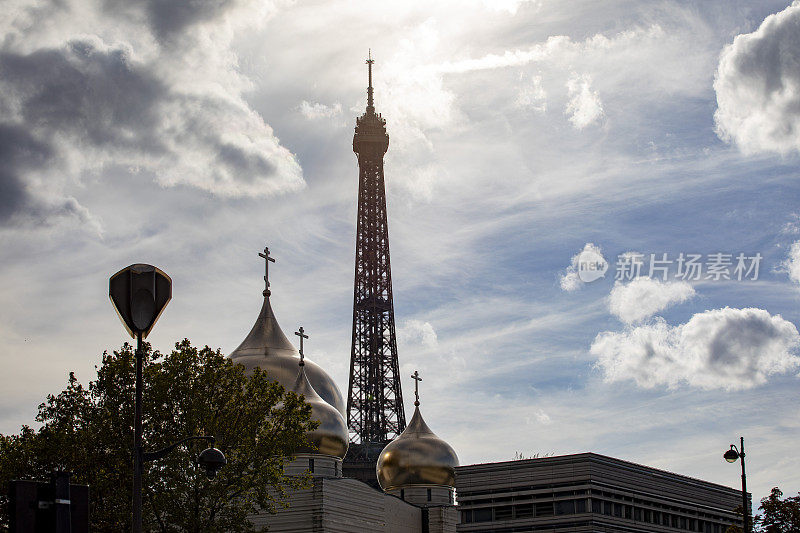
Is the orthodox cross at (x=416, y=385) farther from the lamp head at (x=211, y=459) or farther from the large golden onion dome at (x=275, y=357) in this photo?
the lamp head at (x=211, y=459)

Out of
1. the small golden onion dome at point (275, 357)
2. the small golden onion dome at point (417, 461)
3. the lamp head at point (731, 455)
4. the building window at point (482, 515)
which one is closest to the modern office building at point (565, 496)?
the building window at point (482, 515)

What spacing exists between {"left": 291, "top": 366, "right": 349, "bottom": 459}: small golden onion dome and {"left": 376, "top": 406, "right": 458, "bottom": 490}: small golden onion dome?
608 cm

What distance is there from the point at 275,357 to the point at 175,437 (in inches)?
879

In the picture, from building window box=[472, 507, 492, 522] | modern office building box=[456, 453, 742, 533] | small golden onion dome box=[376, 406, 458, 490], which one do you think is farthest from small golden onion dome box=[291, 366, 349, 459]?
building window box=[472, 507, 492, 522]

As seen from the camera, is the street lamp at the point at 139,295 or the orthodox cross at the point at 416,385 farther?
the orthodox cross at the point at 416,385

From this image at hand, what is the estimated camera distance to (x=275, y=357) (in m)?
56.2

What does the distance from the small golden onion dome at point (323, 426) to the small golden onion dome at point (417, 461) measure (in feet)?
19.9

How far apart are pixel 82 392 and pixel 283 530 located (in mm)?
13901

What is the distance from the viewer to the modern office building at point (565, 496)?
44.9 meters

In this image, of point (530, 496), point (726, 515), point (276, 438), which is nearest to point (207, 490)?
point (276, 438)

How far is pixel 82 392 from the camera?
3581 cm

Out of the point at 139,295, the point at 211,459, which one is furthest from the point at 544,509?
the point at 139,295

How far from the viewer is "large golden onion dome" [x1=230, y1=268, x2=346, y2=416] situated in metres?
55.3

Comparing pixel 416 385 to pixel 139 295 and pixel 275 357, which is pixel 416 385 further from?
pixel 139 295
